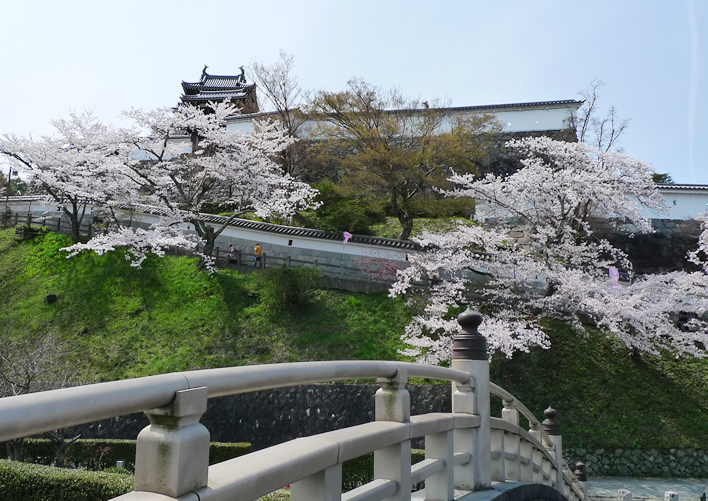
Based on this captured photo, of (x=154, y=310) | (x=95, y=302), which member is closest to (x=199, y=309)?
(x=154, y=310)

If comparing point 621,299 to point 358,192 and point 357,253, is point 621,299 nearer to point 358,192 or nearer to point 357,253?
point 357,253

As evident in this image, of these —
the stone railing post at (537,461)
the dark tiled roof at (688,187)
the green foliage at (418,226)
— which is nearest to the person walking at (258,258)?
the green foliage at (418,226)

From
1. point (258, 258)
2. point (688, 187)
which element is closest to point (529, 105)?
point (688, 187)

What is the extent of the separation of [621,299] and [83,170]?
1988cm

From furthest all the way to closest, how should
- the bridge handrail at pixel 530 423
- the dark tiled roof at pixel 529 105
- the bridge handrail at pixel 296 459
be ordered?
1. the dark tiled roof at pixel 529 105
2. the bridge handrail at pixel 530 423
3. the bridge handrail at pixel 296 459

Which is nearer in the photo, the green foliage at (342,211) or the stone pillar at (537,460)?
the stone pillar at (537,460)

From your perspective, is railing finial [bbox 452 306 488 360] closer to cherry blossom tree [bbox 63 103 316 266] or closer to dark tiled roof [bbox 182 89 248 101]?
cherry blossom tree [bbox 63 103 316 266]

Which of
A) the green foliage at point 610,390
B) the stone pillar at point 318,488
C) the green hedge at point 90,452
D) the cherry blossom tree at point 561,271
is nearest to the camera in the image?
the stone pillar at point 318,488

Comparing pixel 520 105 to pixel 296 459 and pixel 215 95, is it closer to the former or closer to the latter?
pixel 215 95

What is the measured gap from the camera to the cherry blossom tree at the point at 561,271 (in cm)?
1350

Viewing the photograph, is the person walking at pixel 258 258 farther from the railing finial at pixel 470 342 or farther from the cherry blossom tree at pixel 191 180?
the railing finial at pixel 470 342

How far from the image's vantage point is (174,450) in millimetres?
1559

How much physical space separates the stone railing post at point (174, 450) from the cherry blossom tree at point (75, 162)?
19.9m

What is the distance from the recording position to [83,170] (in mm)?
20875
